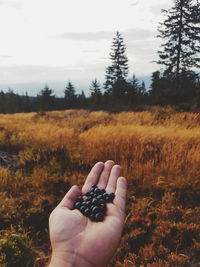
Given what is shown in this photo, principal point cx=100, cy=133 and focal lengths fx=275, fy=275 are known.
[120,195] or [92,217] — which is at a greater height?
[120,195]

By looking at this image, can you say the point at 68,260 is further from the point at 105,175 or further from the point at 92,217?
the point at 105,175

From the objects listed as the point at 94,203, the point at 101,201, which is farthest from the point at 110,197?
the point at 94,203

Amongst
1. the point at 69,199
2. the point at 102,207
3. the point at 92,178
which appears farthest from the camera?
the point at 92,178

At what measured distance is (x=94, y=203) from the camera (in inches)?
117

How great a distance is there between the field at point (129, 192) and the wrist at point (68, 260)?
1292mm

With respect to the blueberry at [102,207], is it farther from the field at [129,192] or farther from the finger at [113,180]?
the field at [129,192]

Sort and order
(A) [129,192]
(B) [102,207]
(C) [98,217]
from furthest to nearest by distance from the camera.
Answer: (A) [129,192], (B) [102,207], (C) [98,217]

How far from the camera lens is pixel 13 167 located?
6.50 meters

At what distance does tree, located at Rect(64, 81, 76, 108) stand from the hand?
5912 centimetres

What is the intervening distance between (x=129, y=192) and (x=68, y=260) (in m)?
2.79

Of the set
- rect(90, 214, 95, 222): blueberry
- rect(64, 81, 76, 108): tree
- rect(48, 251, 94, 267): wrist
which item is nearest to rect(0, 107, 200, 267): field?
rect(90, 214, 95, 222): blueberry

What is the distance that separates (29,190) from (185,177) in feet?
9.80

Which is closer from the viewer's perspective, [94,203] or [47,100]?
[94,203]

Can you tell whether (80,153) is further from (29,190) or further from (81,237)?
(81,237)
